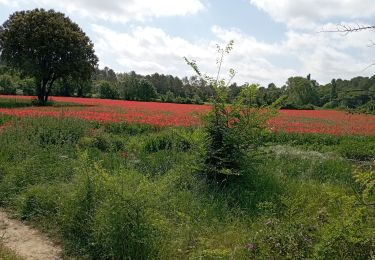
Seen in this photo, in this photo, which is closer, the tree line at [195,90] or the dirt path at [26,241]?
the tree line at [195,90]

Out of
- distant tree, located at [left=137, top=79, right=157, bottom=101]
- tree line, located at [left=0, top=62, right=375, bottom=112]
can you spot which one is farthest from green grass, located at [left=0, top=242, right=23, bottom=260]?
distant tree, located at [left=137, top=79, right=157, bottom=101]

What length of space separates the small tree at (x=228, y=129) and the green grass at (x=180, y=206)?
0.23 meters

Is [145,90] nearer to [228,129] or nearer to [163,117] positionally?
[163,117]

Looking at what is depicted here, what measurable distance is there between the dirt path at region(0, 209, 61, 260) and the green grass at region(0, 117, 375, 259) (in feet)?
0.64

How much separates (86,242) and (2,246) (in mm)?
1082

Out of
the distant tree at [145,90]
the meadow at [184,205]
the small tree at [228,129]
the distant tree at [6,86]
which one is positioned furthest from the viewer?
the distant tree at [145,90]

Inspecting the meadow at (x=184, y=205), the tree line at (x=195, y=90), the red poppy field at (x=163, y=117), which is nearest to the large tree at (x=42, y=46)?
the tree line at (x=195, y=90)

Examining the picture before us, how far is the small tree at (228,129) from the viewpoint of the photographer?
8078 millimetres

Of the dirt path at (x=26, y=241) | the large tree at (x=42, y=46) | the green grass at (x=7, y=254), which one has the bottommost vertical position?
the dirt path at (x=26, y=241)

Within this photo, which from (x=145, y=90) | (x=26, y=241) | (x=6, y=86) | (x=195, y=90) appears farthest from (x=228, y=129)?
(x=145, y=90)

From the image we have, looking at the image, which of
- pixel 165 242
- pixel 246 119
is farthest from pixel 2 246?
pixel 246 119

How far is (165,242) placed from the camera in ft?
16.5

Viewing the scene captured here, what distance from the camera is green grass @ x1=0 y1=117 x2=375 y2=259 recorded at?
15.9ft

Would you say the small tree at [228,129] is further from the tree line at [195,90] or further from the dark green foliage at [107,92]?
the dark green foliage at [107,92]
